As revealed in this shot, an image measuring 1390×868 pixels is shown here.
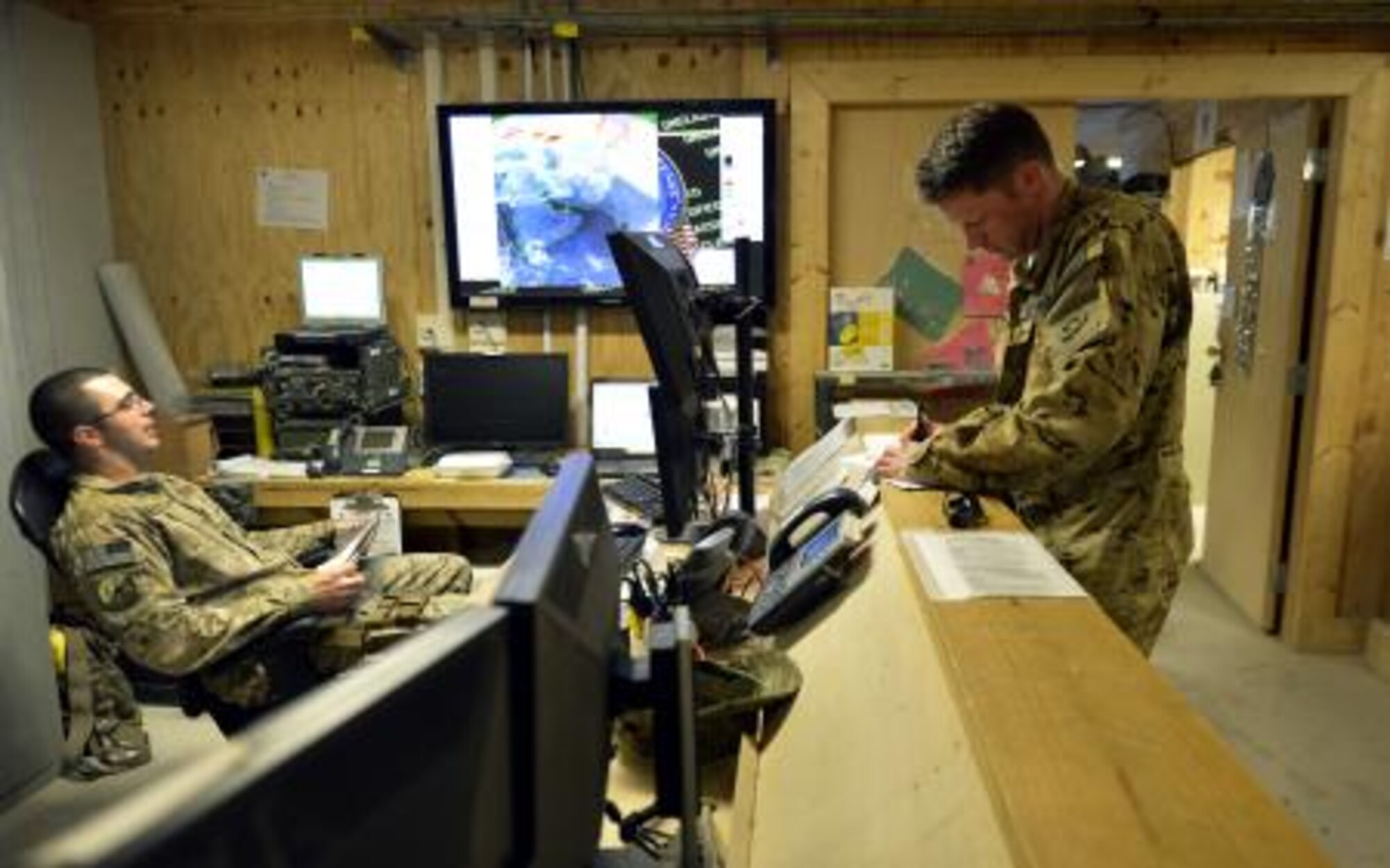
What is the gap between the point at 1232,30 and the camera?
3.47 meters

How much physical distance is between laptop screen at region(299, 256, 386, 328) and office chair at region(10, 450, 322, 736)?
153 centimetres

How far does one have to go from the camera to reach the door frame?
3459mm

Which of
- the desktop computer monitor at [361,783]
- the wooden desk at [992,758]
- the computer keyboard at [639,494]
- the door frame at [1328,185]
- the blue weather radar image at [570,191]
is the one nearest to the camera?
the desktop computer monitor at [361,783]

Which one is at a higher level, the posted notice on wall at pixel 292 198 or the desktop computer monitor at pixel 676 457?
the posted notice on wall at pixel 292 198

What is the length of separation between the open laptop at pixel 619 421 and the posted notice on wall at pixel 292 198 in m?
1.21

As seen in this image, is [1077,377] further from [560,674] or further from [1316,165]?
[1316,165]

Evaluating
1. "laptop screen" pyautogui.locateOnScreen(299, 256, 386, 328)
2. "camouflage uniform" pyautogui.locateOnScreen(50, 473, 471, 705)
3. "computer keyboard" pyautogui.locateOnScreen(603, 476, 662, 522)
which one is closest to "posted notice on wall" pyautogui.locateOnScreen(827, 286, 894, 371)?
"computer keyboard" pyautogui.locateOnScreen(603, 476, 662, 522)

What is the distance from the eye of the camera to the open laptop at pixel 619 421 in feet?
12.1

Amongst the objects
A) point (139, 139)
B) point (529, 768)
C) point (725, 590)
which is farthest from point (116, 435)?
point (529, 768)

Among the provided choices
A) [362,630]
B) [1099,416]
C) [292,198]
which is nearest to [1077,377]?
[1099,416]

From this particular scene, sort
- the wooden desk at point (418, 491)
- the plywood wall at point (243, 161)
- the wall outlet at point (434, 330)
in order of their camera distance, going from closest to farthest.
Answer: the wooden desk at point (418, 491) → the plywood wall at point (243, 161) → the wall outlet at point (434, 330)

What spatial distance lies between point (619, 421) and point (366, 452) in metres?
0.87

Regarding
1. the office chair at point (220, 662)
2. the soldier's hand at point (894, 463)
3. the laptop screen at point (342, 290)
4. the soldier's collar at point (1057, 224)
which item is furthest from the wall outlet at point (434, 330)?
the soldier's collar at point (1057, 224)

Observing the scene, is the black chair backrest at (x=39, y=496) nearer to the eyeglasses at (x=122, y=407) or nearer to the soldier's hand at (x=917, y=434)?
the eyeglasses at (x=122, y=407)
